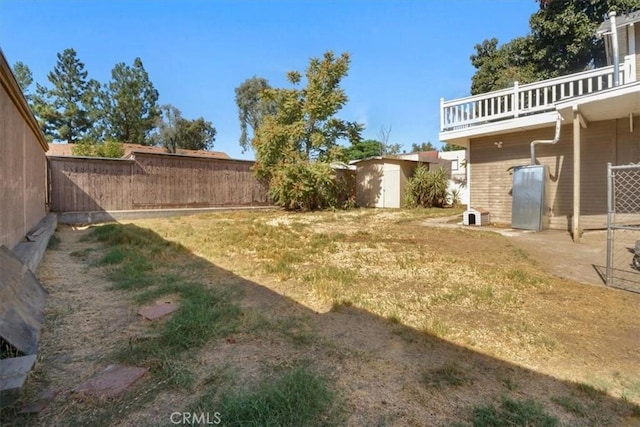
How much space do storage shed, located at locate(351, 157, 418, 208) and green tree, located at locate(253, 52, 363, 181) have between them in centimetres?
239

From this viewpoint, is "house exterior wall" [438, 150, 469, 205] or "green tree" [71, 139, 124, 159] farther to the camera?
"green tree" [71, 139, 124, 159]

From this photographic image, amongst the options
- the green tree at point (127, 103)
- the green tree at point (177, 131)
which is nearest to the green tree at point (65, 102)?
the green tree at point (127, 103)

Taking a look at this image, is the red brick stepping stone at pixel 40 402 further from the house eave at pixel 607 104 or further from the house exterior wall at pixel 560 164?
the house exterior wall at pixel 560 164

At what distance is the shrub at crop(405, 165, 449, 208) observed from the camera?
13305 mm

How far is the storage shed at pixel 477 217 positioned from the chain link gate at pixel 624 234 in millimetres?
2456

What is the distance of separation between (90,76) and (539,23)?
32.3 metres

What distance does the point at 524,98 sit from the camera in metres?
7.54

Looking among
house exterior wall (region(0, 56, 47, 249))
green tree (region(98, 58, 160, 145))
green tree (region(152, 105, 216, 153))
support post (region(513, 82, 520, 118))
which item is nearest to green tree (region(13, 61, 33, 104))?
green tree (region(98, 58, 160, 145))

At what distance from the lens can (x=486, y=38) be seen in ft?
57.9

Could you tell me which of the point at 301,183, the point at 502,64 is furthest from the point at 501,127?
the point at 502,64

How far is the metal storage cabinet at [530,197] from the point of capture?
6.79 metres

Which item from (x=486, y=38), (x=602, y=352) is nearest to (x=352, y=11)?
(x=602, y=352)

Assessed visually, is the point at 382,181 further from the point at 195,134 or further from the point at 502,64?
the point at 195,134

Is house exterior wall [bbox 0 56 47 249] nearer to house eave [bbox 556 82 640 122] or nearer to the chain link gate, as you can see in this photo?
the chain link gate
